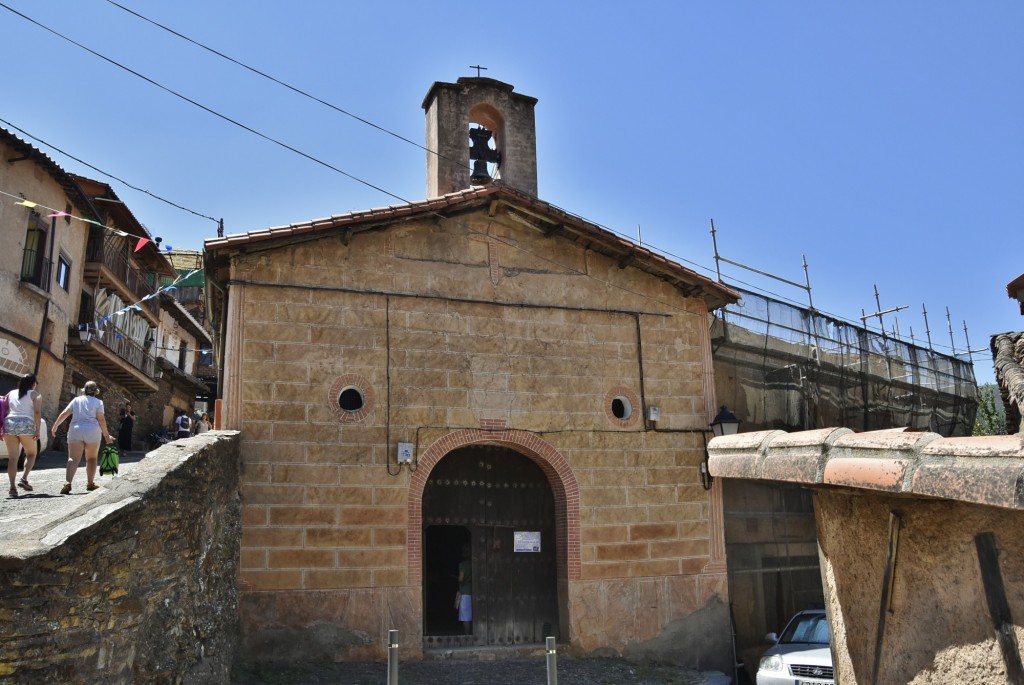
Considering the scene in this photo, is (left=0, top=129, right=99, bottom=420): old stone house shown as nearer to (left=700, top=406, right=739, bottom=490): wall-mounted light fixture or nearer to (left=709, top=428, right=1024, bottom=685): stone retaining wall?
(left=700, top=406, right=739, bottom=490): wall-mounted light fixture

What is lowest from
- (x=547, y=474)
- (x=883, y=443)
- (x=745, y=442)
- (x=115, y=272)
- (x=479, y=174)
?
(x=883, y=443)

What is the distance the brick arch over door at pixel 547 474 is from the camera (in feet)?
37.0

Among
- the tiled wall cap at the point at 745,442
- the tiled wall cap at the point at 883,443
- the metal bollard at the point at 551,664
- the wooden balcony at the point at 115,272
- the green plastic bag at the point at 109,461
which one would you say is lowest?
the metal bollard at the point at 551,664

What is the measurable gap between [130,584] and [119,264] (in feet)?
79.1

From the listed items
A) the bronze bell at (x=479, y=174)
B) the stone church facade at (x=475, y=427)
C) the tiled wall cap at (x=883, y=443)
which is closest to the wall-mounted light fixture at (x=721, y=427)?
the stone church facade at (x=475, y=427)

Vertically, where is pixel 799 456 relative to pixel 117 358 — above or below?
below

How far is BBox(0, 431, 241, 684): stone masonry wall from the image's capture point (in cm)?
504

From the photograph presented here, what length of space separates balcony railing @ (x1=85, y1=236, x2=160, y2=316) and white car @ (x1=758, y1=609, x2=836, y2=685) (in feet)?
58.5

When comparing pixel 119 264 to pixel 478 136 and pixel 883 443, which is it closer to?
pixel 478 136

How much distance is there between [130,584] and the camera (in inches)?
236

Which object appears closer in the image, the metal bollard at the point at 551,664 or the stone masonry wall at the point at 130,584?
the stone masonry wall at the point at 130,584

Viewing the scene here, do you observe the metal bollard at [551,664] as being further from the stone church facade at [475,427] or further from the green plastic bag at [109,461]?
the green plastic bag at [109,461]

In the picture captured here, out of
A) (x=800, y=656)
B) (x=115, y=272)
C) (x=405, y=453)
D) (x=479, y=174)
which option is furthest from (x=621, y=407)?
(x=115, y=272)

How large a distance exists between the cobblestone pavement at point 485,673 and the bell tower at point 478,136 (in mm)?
7214
